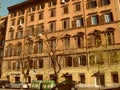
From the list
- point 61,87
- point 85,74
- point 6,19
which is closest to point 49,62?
point 85,74

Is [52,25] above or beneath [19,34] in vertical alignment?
above

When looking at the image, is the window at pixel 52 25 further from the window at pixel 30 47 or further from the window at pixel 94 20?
the window at pixel 94 20

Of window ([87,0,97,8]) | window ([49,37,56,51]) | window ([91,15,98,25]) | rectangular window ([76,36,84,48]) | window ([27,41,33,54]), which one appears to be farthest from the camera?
window ([27,41,33,54])

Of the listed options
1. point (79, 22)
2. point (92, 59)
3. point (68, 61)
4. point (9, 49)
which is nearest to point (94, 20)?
point (79, 22)

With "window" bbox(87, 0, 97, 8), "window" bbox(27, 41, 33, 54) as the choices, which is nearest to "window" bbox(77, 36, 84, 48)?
"window" bbox(87, 0, 97, 8)

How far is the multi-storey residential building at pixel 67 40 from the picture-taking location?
103 ft

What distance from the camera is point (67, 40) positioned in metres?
36.0

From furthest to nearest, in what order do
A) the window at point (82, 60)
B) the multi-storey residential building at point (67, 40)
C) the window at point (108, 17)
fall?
the window at point (82, 60)
the window at point (108, 17)
the multi-storey residential building at point (67, 40)

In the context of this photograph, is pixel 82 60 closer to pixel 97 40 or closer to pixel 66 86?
pixel 97 40

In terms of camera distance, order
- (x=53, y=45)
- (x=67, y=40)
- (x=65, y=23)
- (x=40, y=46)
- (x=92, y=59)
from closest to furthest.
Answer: (x=92, y=59), (x=67, y=40), (x=65, y=23), (x=53, y=45), (x=40, y=46)

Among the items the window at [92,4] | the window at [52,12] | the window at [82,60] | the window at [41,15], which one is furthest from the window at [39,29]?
the window at [82,60]

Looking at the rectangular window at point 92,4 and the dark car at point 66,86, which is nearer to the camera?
the dark car at point 66,86

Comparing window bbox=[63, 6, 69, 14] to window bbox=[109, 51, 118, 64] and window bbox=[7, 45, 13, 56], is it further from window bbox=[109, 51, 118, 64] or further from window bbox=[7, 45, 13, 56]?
window bbox=[7, 45, 13, 56]

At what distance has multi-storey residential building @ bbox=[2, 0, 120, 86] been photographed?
103ft
